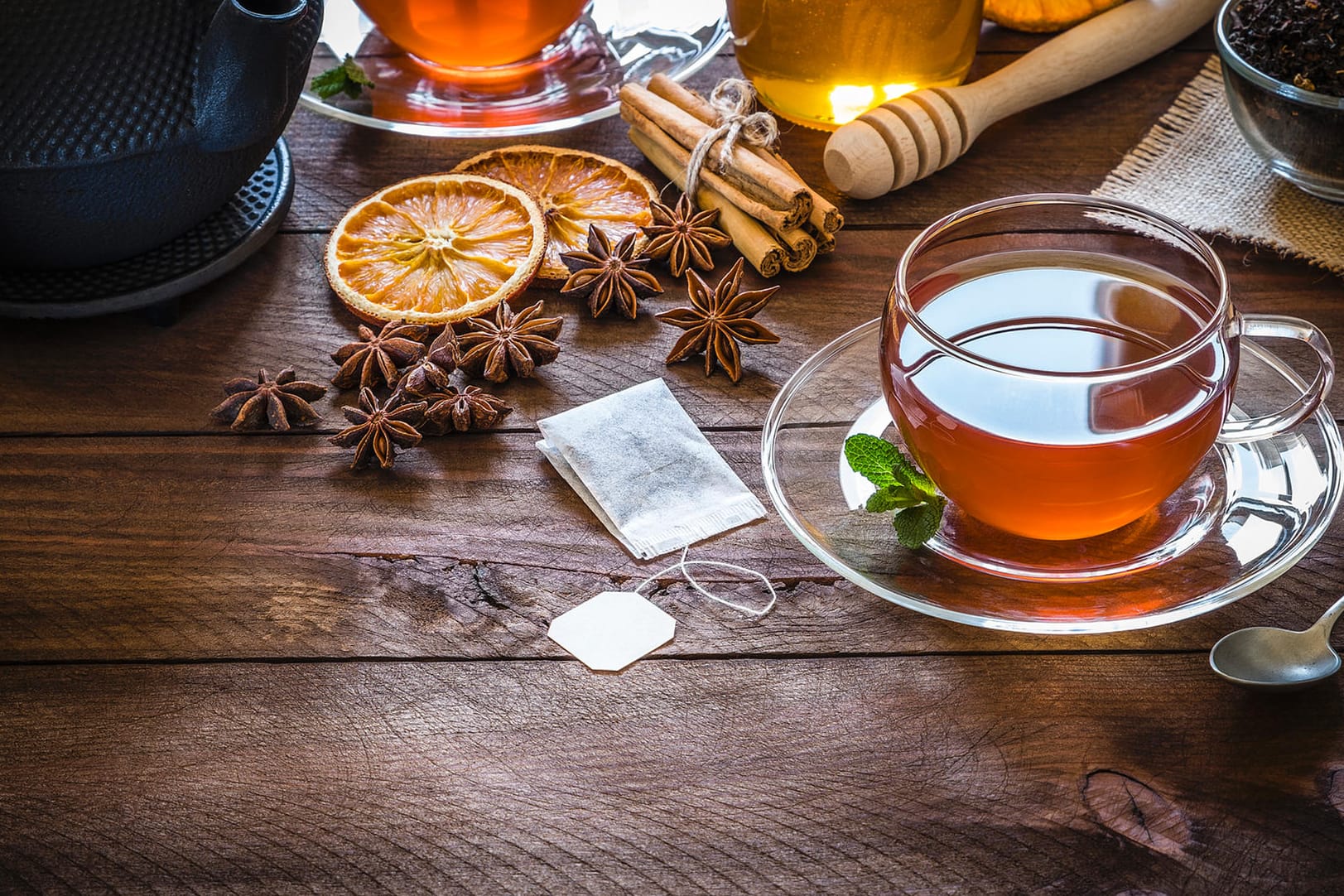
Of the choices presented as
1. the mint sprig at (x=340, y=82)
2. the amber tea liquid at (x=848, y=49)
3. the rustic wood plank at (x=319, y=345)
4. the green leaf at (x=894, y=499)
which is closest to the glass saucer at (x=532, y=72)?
the mint sprig at (x=340, y=82)

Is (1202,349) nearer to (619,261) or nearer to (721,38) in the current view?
(619,261)

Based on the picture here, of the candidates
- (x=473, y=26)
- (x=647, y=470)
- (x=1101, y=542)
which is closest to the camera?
(x=1101, y=542)

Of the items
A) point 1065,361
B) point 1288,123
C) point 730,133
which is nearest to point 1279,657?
point 1065,361

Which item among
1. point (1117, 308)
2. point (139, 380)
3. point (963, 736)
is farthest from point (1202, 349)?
point (139, 380)

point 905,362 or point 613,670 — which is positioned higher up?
point 905,362

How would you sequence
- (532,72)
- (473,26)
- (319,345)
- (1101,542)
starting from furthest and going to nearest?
(532,72), (473,26), (319,345), (1101,542)

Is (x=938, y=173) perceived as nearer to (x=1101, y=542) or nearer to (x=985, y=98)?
(x=985, y=98)

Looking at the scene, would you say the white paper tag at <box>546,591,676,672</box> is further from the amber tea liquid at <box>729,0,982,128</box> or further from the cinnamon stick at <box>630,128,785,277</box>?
the amber tea liquid at <box>729,0,982,128</box>
